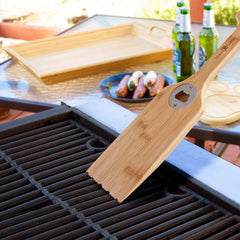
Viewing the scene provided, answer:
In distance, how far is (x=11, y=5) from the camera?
5.30 meters

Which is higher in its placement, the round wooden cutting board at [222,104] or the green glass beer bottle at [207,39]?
the green glass beer bottle at [207,39]

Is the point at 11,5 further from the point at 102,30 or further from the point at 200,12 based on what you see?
the point at 102,30

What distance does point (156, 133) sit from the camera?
0.74m

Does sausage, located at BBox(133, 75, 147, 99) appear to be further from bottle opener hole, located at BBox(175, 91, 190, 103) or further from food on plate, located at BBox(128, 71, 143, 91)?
bottle opener hole, located at BBox(175, 91, 190, 103)

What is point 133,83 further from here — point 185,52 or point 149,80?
point 185,52

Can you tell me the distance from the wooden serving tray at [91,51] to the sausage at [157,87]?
0.30m

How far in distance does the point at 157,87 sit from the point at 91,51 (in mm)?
636

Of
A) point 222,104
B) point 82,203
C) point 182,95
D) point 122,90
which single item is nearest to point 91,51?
point 122,90

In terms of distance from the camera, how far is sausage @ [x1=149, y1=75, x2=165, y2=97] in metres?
1.47

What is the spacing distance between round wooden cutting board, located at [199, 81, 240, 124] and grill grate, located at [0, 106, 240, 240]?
1.57 feet

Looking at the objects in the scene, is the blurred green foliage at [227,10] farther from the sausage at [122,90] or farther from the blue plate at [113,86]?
the sausage at [122,90]

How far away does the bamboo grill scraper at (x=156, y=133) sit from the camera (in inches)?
28.0

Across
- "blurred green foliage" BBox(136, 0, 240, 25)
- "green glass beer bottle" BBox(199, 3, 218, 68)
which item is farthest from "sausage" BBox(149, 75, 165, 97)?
"blurred green foliage" BBox(136, 0, 240, 25)

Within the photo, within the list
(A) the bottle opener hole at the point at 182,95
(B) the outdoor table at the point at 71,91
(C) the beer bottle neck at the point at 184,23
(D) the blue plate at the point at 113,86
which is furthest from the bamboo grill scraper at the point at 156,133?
(C) the beer bottle neck at the point at 184,23
